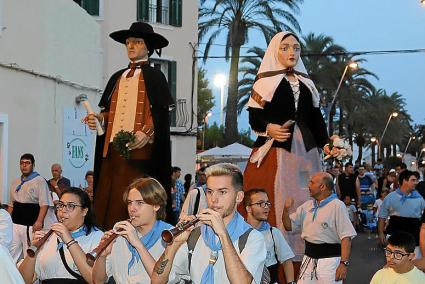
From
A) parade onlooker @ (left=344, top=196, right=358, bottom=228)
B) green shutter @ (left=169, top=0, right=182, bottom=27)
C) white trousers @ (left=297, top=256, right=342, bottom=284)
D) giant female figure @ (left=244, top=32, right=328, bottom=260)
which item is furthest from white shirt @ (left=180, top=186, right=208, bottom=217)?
green shutter @ (left=169, top=0, right=182, bottom=27)

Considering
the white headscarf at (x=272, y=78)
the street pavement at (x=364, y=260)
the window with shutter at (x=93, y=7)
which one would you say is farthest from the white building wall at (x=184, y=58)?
the white headscarf at (x=272, y=78)

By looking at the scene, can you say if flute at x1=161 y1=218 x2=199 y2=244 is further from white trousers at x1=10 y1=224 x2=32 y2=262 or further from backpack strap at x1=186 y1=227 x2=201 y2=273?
white trousers at x1=10 y1=224 x2=32 y2=262

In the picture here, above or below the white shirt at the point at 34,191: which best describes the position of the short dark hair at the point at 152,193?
above

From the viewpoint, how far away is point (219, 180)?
13.9ft

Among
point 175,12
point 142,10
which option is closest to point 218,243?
point 142,10

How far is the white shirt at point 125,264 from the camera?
479 cm

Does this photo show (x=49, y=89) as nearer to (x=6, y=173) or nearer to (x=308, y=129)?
(x=6, y=173)

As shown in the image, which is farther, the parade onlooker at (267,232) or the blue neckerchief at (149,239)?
the parade onlooker at (267,232)

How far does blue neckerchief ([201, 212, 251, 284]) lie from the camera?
13.7 ft

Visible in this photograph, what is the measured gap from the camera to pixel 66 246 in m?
5.23

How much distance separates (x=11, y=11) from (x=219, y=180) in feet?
32.3

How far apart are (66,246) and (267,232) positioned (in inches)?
65.1

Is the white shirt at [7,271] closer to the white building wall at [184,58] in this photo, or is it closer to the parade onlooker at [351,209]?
the parade onlooker at [351,209]

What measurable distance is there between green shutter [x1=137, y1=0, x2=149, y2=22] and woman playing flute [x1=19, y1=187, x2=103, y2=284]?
701 inches
